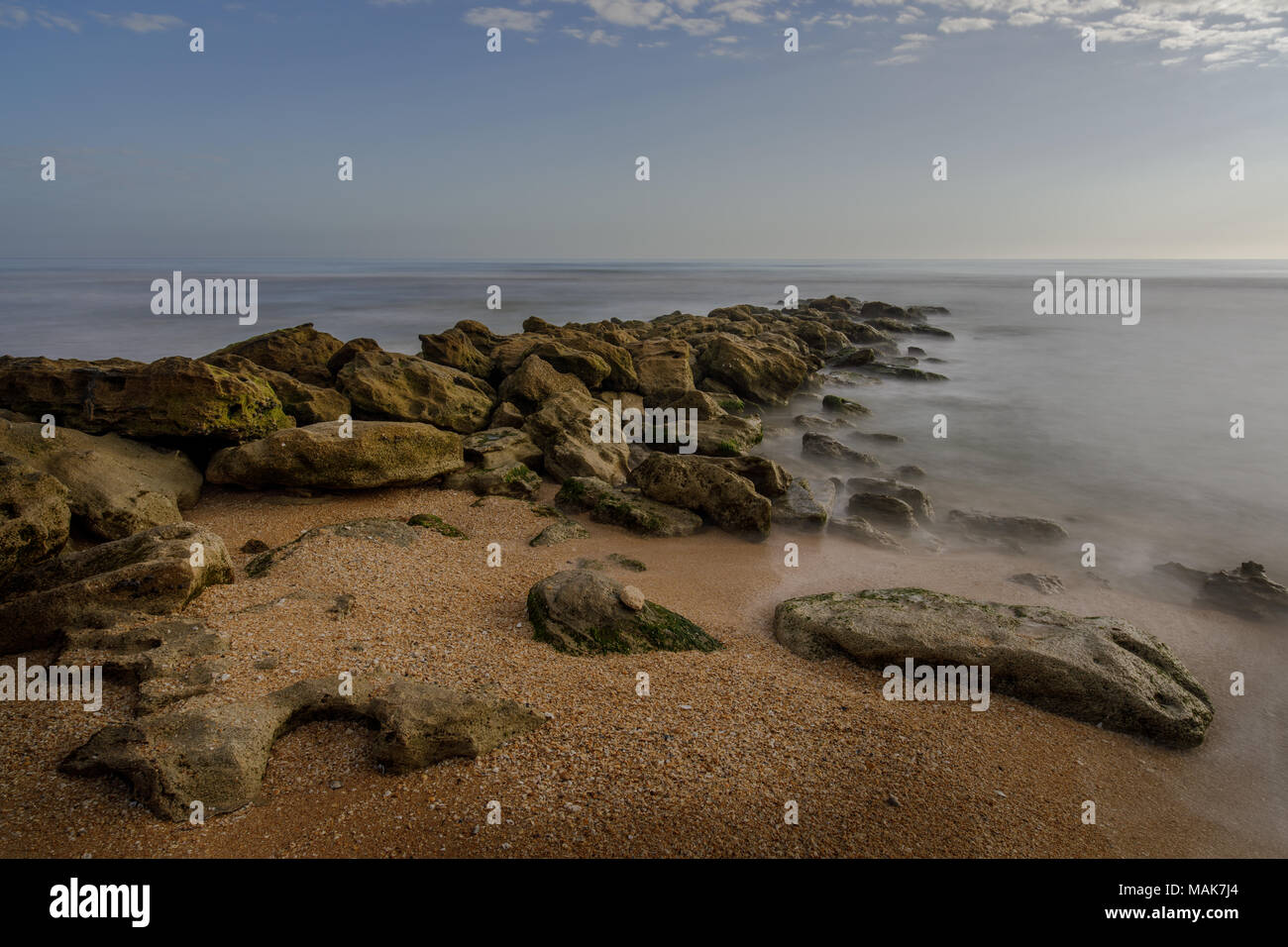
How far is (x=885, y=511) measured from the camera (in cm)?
1116

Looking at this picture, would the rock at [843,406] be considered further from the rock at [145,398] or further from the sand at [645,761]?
the rock at [145,398]

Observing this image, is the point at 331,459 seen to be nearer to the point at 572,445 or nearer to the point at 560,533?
the point at 560,533

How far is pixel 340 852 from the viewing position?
3795 mm

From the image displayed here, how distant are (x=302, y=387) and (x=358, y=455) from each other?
266 cm

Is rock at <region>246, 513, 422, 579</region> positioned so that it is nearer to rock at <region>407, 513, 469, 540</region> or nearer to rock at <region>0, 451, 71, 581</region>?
rock at <region>407, 513, 469, 540</region>

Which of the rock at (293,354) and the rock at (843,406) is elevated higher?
the rock at (293,354)

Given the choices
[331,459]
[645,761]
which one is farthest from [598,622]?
[331,459]

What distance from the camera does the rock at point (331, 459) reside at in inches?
343

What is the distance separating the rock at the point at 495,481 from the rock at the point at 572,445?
0.70 metres

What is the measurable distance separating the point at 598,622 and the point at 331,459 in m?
4.72

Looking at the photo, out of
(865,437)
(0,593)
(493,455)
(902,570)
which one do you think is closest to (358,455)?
(493,455)

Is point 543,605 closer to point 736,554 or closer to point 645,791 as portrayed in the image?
point 645,791

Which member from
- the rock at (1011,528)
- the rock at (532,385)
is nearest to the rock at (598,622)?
the rock at (1011,528)

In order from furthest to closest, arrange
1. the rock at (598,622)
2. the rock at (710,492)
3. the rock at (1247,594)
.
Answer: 1. the rock at (710,492)
2. the rock at (1247,594)
3. the rock at (598,622)
